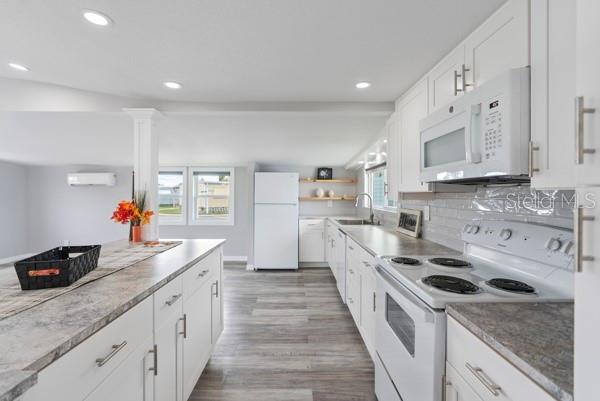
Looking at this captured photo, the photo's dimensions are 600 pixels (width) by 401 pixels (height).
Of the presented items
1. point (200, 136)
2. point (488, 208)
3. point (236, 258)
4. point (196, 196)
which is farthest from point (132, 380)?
point (196, 196)

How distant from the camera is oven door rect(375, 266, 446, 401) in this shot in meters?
0.95

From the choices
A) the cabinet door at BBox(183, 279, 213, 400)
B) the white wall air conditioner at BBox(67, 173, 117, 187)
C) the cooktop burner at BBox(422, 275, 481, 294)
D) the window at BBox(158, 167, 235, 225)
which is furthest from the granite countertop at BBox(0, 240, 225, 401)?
the white wall air conditioner at BBox(67, 173, 117, 187)

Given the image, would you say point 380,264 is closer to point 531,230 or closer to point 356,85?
point 531,230

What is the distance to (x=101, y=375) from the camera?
837 mm

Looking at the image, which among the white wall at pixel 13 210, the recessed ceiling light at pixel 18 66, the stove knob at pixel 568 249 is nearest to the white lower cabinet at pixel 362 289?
the stove knob at pixel 568 249

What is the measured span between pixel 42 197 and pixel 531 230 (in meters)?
7.22

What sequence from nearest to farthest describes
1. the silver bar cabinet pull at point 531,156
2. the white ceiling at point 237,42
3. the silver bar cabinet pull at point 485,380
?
1. the silver bar cabinet pull at point 485,380
2. the silver bar cabinet pull at point 531,156
3. the white ceiling at point 237,42

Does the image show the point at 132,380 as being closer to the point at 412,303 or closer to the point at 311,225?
the point at 412,303

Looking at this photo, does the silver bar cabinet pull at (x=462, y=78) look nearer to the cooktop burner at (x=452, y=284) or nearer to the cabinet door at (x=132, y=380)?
the cooktop burner at (x=452, y=284)

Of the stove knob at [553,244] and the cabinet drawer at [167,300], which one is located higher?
the stove knob at [553,244]

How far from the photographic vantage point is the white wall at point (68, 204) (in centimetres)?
512

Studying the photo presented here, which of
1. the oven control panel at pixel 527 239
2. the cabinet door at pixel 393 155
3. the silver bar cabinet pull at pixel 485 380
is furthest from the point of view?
the cabinet door at pixel 393 155

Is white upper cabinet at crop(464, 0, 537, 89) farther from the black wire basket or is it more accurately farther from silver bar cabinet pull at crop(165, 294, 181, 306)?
the black wire basket

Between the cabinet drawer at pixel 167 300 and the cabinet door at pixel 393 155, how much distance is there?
1896 mm
